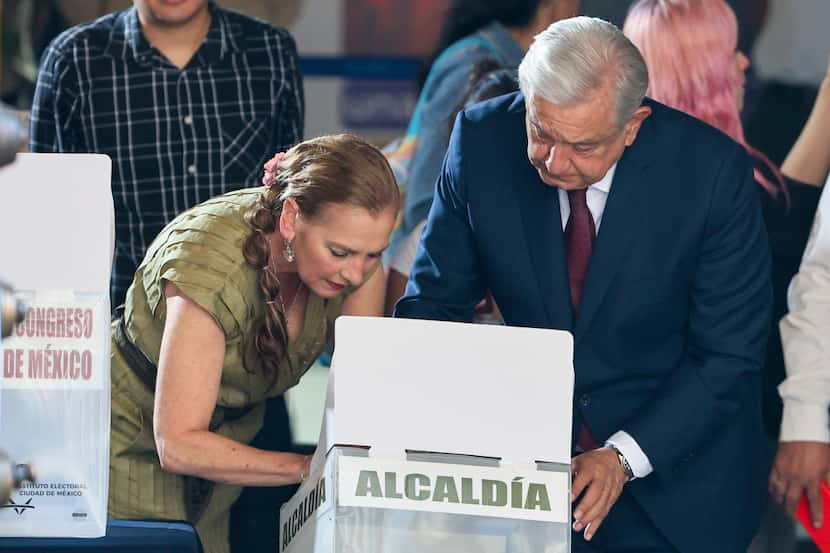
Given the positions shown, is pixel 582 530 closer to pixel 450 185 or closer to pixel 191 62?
pixel 450 185

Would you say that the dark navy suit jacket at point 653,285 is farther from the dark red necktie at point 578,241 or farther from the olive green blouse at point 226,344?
the olive green blouse at point 226,344

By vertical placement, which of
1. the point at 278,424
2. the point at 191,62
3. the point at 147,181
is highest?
the point at 191,62

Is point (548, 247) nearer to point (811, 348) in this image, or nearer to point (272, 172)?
point (272, 172)

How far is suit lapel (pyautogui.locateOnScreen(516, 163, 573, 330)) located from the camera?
2389mm

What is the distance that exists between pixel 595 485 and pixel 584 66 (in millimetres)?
645

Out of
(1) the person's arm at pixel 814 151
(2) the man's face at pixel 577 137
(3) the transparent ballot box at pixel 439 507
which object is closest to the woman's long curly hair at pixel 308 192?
(2) the man's face at pixel 577 137

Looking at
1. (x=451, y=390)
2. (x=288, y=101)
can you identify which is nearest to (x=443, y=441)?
(x=451, y=390)

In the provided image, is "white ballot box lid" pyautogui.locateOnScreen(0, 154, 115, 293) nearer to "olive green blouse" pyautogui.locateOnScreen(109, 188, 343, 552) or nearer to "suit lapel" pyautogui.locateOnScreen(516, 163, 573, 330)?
"olive green blouse" pyautogui.locateOnScreen(109, 188, 343, 552)

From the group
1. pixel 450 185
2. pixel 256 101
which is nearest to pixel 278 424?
pixel 450 185

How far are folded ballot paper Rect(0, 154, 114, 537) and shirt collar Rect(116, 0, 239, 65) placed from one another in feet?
3.85

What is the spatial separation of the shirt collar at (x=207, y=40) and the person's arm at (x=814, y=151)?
1.32 metres

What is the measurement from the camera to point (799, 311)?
8.89 ft

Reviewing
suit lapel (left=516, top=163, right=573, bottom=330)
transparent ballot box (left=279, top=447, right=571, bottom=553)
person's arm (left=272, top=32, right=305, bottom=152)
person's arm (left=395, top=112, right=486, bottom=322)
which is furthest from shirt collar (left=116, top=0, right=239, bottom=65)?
transparent ballot box (left=279, top=447, right=571, bottom=553)

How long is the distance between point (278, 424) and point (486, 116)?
741mm
